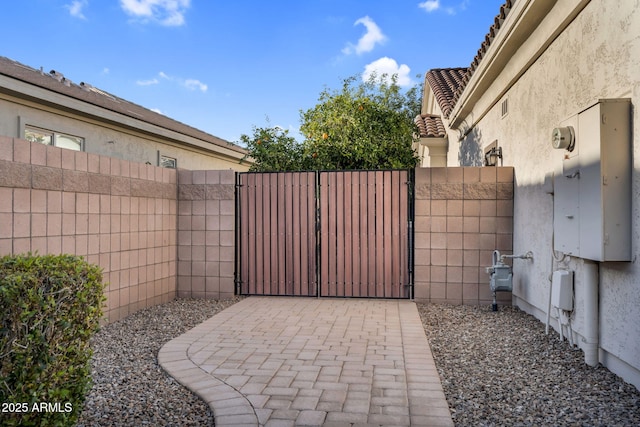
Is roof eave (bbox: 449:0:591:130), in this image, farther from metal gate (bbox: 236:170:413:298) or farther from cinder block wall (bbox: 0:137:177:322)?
cinder block wall (bbox: 0:137:177:322)

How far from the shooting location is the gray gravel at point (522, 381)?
3.27 metres

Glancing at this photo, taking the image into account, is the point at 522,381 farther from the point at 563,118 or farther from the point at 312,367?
the point at 563,118

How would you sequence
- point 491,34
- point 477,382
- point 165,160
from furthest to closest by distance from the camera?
1. point 165,160
2. point 491,34
3. point 477,382

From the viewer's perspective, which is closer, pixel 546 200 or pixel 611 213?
pixel 611 213

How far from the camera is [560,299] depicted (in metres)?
4.80

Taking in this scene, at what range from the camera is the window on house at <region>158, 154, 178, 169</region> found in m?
12.9

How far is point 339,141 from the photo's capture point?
373 inches

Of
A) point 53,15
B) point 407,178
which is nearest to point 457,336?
point 407,178

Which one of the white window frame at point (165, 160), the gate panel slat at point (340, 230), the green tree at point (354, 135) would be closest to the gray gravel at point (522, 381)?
the gate panel slat at point (340, 230)

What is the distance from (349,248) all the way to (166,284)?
296 centimetres

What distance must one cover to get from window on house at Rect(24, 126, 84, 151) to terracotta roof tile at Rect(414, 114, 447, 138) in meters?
8.25

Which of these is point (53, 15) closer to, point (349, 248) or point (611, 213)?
point (349, 248)

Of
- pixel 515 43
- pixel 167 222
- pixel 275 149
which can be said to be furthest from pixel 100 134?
pixel 515 43

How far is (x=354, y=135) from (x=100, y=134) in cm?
557
